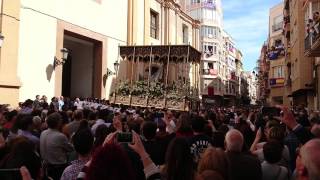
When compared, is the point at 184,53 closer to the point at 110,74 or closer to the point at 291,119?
the point at 110,74

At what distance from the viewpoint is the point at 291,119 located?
741cm

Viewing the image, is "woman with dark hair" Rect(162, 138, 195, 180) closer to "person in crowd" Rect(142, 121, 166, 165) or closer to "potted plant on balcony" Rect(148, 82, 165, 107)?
"person in crowd" Rect(142, 121, 166, 165)

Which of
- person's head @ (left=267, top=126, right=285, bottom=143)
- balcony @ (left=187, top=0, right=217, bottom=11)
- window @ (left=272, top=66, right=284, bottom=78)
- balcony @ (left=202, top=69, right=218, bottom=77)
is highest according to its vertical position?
balcony @ (left=187, top=0, right=217, bottom=11)

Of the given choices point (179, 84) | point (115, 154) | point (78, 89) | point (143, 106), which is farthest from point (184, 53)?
point (115, 154)

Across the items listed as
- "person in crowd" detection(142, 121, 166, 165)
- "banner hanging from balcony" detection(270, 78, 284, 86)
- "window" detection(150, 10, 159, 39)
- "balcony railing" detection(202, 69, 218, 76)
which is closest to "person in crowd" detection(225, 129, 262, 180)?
"person in crowd" detection(142, 121, 166, 165)

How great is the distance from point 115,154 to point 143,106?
755 inches

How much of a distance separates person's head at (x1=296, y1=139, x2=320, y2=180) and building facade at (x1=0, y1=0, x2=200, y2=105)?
15.4 meters

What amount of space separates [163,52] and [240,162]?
2031 cm

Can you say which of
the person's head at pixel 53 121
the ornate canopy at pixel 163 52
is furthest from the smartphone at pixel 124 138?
the ornate canopy at pixel 163 52

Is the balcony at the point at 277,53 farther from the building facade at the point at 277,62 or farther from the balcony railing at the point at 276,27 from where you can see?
the balcony railing at the point at 276,27

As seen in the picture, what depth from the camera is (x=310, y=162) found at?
310 cm

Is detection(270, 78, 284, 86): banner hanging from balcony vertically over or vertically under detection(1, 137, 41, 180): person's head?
over

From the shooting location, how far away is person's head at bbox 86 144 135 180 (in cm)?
292

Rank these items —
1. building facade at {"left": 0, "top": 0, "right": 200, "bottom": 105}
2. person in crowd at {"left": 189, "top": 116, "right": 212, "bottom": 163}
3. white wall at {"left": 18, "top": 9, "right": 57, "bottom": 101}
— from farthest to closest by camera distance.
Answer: white wall at {"left": 18, "top": 9, "right": 57, "bottom": 101}
building facade at {"left": 0, "top": 0, "right": 200, "bottom": 105}
person in crowd at {"left": 189, "top": 116, "right": 212, "bottom": 163}
